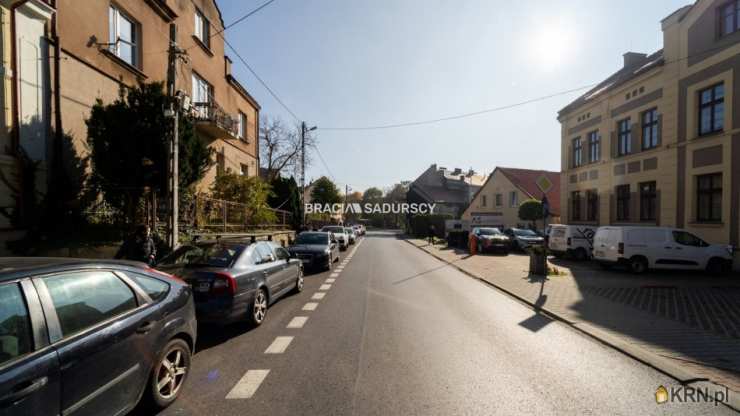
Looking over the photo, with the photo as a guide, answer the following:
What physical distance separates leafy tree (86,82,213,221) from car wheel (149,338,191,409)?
6.99 metres

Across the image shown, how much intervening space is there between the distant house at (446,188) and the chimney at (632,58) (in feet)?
119

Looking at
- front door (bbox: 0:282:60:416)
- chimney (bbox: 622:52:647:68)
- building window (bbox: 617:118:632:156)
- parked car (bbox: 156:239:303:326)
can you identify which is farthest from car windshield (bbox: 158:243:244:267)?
chimney (bbox: 622:52:647:68)

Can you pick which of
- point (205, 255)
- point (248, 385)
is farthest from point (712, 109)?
point (248, 385)

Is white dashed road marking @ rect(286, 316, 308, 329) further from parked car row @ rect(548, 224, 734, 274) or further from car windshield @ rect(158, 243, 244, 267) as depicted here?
parked car row @ rect(548, 224, 734, 274)

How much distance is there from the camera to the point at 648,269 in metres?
12.3

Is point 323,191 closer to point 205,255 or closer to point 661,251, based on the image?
point 661,251

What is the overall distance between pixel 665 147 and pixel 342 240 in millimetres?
17799

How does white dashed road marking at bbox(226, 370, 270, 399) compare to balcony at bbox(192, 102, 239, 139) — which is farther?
balcony at bbox(192, 102, 239, 139)

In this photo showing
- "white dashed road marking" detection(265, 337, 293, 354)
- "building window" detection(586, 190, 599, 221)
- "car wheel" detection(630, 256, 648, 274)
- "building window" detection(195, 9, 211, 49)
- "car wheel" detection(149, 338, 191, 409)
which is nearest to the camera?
"car wheel" detection(149, 338, 191, 409)

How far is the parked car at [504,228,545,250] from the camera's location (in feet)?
67.7

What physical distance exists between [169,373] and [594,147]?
77.9 ft

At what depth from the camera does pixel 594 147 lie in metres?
21.0

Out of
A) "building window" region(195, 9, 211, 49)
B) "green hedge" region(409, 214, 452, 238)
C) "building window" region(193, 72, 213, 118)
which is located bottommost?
"green hedge" region(409, 214, 452, 238)

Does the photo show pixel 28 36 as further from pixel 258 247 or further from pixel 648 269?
pixel 648 269
